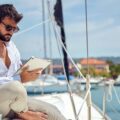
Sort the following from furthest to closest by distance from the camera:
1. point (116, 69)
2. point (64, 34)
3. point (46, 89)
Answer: point (116, 69)
point (46, 89)
point (64, 34)

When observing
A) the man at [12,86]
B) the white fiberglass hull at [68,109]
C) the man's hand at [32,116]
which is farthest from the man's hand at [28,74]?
the white fiberglass hull at [68,109]

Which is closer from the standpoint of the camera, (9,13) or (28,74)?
(9,13)

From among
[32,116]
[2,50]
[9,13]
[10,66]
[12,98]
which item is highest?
[9,13]

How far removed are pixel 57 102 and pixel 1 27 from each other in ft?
8.36

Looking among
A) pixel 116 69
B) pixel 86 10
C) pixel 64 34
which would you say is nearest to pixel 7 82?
pixel 86 10

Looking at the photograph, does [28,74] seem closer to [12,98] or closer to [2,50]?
[2,50]

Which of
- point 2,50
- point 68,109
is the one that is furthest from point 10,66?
point 68,109

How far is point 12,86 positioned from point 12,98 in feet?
0.26

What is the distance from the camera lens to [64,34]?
745 centimetres

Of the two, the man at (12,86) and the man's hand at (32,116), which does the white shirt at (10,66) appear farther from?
the man's hand at (32,116)

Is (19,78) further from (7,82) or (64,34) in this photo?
(64,34)

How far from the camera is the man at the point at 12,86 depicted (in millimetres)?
2866

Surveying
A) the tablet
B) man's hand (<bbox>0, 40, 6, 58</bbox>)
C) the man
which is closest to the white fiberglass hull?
the tablet

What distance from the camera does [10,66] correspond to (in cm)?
309
